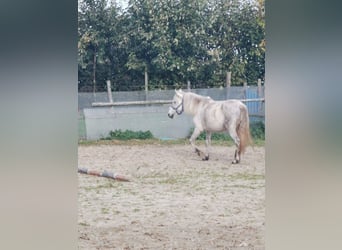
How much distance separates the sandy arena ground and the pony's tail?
5cm

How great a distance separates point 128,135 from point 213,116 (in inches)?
22.2

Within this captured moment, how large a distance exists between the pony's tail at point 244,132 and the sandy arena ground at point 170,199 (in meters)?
0.05

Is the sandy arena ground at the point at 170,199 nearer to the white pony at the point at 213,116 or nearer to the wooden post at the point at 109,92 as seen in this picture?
the white pony at the point at 213,116

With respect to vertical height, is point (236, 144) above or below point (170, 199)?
above

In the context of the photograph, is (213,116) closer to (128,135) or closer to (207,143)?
(207,143)

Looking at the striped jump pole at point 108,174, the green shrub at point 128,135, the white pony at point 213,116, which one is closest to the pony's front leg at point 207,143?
the white pony at point 213,116

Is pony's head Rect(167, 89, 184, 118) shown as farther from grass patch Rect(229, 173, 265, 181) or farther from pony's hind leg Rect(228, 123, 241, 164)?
grass patch Rect(229, 173, 265, 181)

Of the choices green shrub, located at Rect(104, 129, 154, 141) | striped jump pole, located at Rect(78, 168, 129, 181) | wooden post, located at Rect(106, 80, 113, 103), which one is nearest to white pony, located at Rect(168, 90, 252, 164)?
green shrub, located at Rect(104, 129, 154, 141)

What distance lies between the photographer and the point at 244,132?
2.84 meters

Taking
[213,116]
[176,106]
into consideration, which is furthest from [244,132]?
[176,106]
